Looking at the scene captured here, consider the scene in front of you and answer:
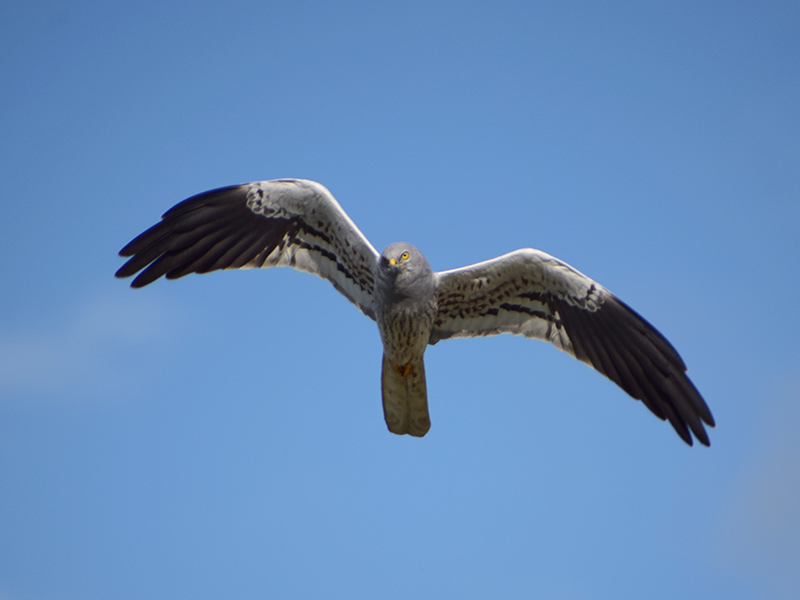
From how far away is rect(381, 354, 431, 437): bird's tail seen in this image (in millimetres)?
7418

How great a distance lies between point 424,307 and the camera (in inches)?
287

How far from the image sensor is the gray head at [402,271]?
6820 millimetres

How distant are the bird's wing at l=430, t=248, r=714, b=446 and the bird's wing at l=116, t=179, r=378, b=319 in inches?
39.2

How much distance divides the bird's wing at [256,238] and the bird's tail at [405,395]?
0.77m

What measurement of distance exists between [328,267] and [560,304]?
2561 millimetres

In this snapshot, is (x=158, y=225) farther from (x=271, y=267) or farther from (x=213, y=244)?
(x=271, y=267)

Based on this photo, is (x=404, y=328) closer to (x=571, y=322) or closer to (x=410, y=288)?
(x=410, y=288)

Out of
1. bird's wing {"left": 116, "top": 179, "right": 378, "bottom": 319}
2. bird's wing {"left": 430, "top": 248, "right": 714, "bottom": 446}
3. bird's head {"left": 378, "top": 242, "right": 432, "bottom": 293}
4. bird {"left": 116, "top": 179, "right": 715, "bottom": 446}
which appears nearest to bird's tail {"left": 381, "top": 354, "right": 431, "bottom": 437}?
bird {"left": 116, "top": 179, "right": 715, "bottom": 446}

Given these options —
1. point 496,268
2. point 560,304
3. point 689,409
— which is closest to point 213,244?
point 496,268

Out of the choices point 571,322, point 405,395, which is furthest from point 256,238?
point 571,322

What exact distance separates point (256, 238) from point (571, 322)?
140 inches

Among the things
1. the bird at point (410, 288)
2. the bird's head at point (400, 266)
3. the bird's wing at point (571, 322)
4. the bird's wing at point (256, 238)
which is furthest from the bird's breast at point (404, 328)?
the bird's wing at point (256, 238)

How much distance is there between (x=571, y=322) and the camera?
25.2 ft

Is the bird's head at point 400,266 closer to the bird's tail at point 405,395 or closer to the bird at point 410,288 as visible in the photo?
the bird at point 410,288
